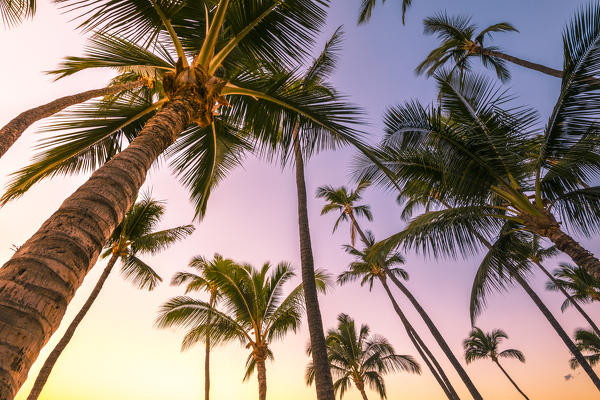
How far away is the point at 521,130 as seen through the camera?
5375 mm

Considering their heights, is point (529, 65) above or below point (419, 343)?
above

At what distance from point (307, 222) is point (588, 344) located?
38.1m

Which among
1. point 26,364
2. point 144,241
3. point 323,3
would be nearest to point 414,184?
point 323,3

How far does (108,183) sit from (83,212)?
30 cm

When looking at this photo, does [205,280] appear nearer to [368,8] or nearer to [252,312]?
[252,312]

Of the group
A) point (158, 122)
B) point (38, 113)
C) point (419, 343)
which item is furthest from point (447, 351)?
point (38, 113)

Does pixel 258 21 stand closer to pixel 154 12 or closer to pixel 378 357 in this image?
pixel 154 12

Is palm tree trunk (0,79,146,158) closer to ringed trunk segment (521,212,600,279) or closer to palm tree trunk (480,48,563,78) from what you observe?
ringed trunk segment (521,212,600,279)

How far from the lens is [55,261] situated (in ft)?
3.82

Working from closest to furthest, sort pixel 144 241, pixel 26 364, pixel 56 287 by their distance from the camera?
pixel 26 364, pixel 56 287, pixel 144 241

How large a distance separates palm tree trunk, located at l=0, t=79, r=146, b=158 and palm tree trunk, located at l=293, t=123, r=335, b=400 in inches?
142

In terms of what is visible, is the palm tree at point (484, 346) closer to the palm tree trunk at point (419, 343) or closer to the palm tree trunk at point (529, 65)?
the palm tree trunk at point (419, 343)

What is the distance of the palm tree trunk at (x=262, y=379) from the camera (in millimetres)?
10172

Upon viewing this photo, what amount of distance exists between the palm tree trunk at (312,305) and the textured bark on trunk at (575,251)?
173 inches
